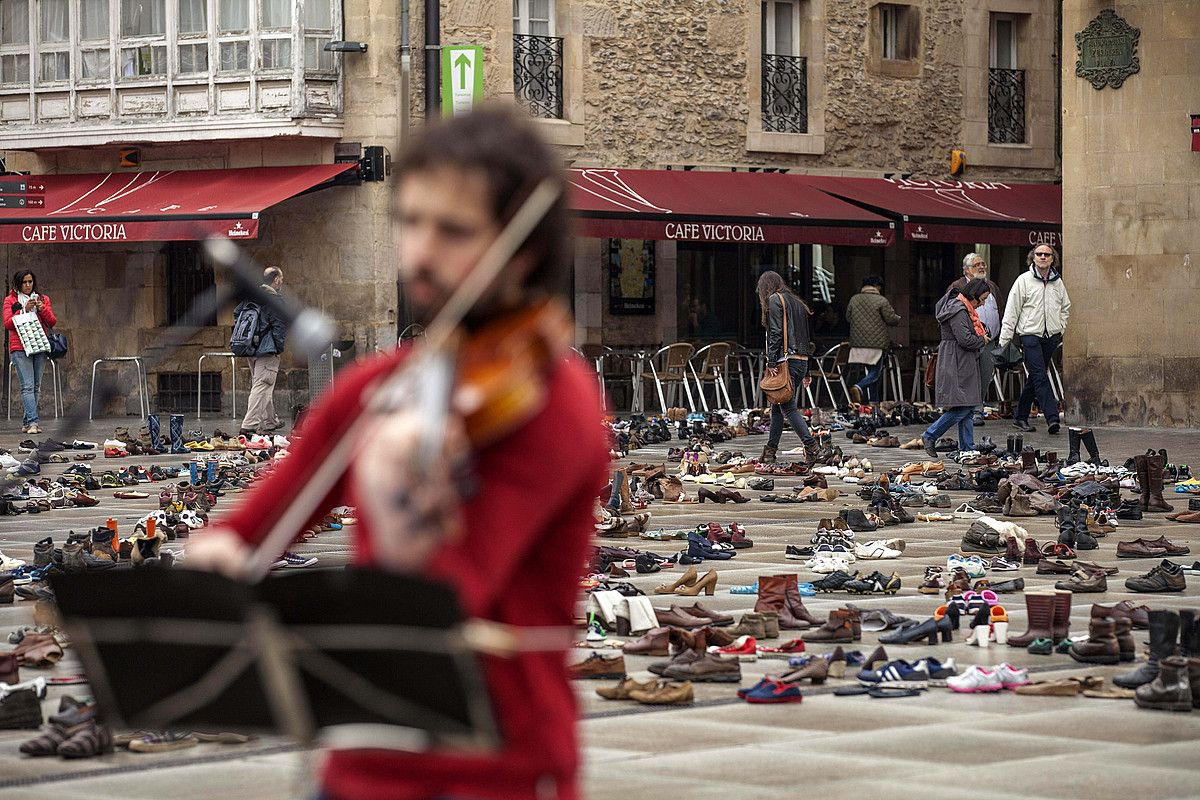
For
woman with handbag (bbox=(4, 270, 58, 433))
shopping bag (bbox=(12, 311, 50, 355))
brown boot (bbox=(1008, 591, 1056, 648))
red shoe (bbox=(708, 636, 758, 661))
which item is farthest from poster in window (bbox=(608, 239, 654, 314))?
red shoe (bbox=(708, 636, 758, 661))

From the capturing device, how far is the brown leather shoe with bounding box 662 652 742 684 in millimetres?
8234

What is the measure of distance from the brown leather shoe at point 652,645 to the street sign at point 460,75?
12.8 metres

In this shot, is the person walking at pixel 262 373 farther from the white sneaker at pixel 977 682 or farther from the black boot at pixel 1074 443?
the white sneaker at pixel 977 682

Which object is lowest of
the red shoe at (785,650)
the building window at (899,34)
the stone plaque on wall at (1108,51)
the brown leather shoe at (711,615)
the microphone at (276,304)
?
the red shoe at (785,650)

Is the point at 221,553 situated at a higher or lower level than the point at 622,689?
higher

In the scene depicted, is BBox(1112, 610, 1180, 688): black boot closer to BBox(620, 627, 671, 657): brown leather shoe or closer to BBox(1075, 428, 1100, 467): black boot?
BBox(620, 627, 671, 657): brown leather shoe

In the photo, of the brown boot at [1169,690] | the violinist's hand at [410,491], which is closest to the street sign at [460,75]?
the brown boot at [1169,690]

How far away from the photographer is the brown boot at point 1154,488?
15609 millimetres

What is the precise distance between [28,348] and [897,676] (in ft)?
62.4

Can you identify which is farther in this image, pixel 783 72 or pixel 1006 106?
pixel 1006 106

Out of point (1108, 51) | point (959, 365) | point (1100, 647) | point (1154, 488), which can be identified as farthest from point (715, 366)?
point (1100, 647)

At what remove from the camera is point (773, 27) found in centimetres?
3484

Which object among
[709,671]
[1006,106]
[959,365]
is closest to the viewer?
[709,671]

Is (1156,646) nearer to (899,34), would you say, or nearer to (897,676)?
(897,676)
